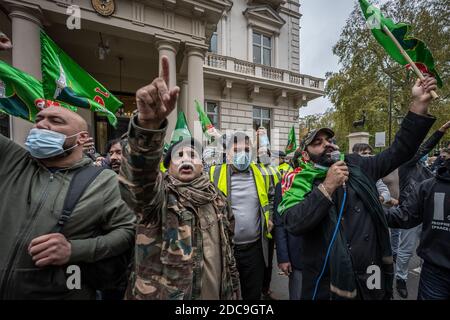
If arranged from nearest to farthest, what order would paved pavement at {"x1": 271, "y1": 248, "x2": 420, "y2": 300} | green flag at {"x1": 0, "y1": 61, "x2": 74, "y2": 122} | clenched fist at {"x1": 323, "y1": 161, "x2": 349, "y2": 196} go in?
clenched fist at {"x1": 323, "y1": 161, "x2": 349, "y2": 196}, green flag at {"x1": 0, "y1": 61, "x2": 74, "y2": 122}, paved pavement at {"x1": 271, "y1": 248, "x2": 420, "y2": 300}

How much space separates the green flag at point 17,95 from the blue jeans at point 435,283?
4.15 m

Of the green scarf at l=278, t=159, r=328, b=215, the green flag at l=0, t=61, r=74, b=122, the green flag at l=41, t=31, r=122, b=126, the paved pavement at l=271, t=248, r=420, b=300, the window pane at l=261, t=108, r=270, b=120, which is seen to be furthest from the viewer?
the window pane at l=261, t=108, r=270, b=120

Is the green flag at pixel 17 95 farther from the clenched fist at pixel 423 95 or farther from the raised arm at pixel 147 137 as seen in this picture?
the clenched fist at pixel 423 95

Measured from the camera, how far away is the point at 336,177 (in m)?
1.57

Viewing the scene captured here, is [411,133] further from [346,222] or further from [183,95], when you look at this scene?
[183,95]

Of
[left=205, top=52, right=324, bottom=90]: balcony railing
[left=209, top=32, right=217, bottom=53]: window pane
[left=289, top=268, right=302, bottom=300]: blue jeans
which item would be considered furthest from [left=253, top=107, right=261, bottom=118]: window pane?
[left=289, top=268, right=302, bottom=300]: blue jeans

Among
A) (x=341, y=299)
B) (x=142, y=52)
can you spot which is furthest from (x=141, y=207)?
(x=142, y=52)

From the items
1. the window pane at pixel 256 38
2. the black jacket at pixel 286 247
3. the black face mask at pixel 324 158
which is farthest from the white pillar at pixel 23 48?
the window pane at pixel 256 38

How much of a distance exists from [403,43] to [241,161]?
1.80 m

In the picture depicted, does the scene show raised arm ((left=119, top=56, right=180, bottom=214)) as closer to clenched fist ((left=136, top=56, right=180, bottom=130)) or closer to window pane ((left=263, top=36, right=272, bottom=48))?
clenched fist ((left=136, top=56, right=180, bottom=130))

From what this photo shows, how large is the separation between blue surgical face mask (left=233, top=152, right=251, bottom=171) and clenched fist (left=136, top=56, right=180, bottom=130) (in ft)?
5.88

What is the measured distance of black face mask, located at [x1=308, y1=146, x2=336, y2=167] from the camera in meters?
1.77

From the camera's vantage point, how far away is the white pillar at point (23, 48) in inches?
222

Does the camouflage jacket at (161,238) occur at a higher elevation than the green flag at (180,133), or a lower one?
lower
